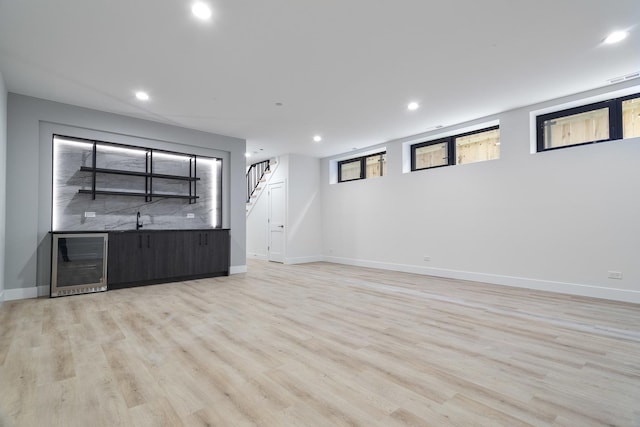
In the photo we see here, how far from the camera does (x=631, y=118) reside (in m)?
4.25

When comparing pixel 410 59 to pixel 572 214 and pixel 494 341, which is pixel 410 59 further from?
pixel 572 214

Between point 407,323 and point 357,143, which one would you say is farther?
point 357,143

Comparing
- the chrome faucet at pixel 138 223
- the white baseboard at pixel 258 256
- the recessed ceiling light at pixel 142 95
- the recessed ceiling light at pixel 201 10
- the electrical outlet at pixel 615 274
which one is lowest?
the white baseboard at pixel 258 256

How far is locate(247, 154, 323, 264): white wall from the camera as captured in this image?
8180mm

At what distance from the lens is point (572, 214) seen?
456 cm

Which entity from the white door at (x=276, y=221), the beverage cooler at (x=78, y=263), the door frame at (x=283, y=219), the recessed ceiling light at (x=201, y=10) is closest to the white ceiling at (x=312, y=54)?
the recessed ceiling light at (x=201, y=10)

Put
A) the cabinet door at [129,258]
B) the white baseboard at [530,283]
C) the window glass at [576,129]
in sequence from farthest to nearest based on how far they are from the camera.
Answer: the cabinet door at [129,258], the window glass at [576,129], the white baseboard at [530,283]

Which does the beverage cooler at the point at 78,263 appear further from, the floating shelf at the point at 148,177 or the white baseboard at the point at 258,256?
the white baseboard at the point at 258,256

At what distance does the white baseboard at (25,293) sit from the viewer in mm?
4180

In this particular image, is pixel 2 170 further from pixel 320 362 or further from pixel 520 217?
pixel 520 217

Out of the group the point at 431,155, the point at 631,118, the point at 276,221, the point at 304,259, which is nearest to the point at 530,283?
the point at 631,118

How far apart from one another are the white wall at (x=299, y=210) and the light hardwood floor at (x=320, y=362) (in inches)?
163

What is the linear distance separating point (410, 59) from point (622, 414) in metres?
3.53

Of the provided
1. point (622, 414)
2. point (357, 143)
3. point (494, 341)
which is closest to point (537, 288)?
point (494, 341)
